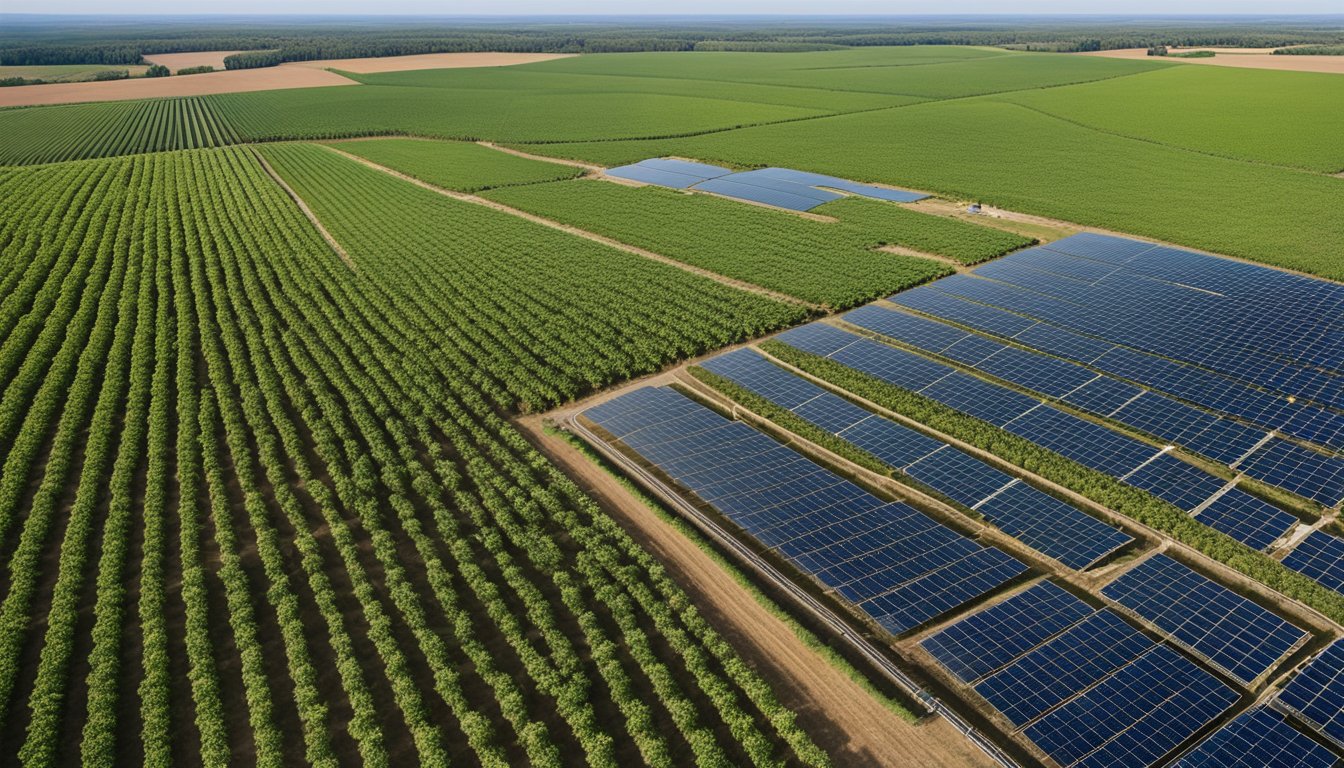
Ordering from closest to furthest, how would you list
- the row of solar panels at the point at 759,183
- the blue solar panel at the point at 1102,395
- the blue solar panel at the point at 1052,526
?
the blue solar panel at the point at 1052,526 < the blue solar panel at the point at 1102,395 < the row of solar panels at the point at 759,183

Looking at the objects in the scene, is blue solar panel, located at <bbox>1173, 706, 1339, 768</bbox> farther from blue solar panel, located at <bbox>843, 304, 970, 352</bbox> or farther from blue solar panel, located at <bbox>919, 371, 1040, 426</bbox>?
blue solar panel, located at <bbox>843, 304, 970, 352</bbox>

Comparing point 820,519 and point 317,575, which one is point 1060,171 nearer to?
point 820,519

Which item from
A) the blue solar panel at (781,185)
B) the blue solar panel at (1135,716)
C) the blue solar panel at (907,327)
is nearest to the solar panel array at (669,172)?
the blue solar panel at (781,185)

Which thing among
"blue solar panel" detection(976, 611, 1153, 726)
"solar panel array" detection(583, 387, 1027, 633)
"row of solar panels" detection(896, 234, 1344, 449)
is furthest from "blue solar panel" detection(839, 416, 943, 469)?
"row of solar panels" detection(896, 234, 1344, 449)

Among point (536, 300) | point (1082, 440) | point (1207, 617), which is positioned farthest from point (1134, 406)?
point (536, 300)

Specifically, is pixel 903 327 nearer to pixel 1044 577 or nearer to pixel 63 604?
pixel 1044 577

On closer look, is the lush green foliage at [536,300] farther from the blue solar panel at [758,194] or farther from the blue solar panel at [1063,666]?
the blue solar panel at [1063,666]
